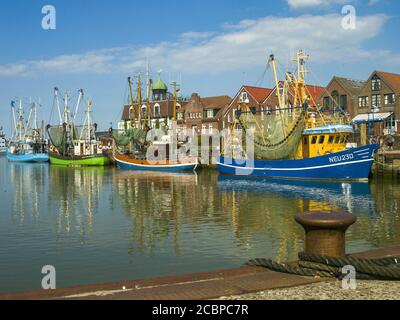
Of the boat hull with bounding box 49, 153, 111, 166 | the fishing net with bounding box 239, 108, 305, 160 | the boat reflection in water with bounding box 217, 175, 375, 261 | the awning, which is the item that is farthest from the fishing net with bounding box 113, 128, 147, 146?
the boat reflection in water with bounding box 217, 175, 375, 261

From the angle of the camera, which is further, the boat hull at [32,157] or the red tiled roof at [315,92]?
the boat hull at [32,157]

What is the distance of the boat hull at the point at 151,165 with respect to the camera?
61562 mm

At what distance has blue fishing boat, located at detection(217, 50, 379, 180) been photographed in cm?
4206

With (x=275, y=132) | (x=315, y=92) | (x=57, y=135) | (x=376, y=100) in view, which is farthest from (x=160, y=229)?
(x=57, y=135)

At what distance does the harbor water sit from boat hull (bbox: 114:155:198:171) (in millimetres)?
24135

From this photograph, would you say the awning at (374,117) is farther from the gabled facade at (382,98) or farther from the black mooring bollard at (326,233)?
the black mooring bollard at (326,233)

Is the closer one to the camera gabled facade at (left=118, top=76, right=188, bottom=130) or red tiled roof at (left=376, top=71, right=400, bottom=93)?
red tiled roof at (left=376, top=71, right=400, bottom=93)

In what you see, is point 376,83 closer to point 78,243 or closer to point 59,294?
point 78,243

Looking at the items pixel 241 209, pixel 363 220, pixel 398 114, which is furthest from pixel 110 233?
pixel 398 114

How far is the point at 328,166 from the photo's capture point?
43000 millimetres

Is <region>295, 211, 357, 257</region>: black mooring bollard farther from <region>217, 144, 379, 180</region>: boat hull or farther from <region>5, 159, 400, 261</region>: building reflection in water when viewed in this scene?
<region>217, 144, 379, 180</region>: boat hull

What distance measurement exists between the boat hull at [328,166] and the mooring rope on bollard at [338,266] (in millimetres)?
33647

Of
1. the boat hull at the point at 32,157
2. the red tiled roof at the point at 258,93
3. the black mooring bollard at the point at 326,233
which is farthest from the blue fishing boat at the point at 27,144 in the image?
the black mooring bollard at the point at 326,233

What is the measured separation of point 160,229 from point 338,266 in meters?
12.6
